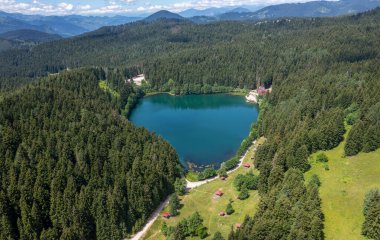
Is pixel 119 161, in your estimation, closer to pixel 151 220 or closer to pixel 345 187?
pixel 151 220

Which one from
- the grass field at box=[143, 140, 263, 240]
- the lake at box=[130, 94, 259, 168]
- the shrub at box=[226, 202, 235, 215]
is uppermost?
the shrub at box=[226, 202, 235, 215]

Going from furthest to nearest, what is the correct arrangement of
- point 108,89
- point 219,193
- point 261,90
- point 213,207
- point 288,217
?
1. point 261,90
2. point 108,89
3. point 219,193
4. point 213,207
5. point 288,217

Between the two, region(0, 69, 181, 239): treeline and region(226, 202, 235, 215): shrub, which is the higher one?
region(0, 69, 181, 239): treeline

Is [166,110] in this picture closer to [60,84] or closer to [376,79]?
[60,84]

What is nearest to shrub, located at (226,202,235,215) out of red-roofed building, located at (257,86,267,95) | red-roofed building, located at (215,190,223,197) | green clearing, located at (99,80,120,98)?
red-roofed building, located at (215,190,223,197)

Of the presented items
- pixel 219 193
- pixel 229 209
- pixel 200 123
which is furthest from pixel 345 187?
pixel 200 123

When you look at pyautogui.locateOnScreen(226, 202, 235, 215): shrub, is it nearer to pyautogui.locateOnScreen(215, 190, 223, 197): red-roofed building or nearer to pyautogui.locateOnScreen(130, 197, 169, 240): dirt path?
pyautogui.locateOnScreen(215, 190, 223, 197): red-roofed building
